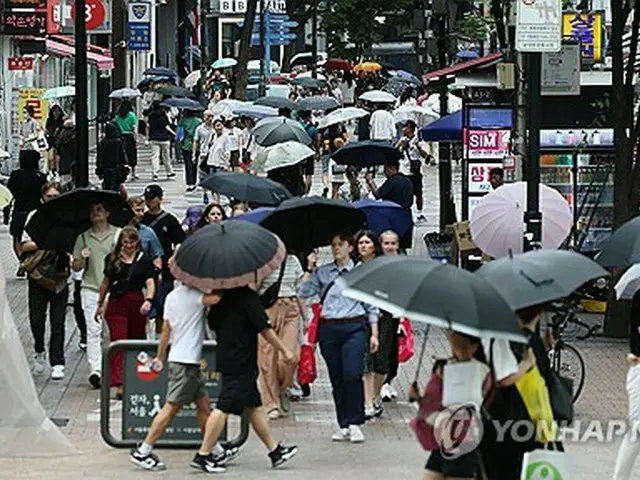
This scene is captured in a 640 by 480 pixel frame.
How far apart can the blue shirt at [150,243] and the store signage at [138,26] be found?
4165cm

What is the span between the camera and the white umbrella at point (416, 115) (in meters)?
36.8

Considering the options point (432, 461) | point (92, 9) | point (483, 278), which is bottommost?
point (432, 461)

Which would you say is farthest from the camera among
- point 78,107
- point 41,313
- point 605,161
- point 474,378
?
point 605,161

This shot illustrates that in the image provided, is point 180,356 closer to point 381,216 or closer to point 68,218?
point 68,218

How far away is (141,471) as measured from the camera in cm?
1243

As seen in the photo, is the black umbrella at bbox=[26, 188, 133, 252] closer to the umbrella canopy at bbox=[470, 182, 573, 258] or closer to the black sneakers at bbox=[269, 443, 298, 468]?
the umbrella canopy at bbox=[470, 182, 573, 258]

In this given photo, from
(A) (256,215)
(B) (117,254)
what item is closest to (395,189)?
(A) (256,215)

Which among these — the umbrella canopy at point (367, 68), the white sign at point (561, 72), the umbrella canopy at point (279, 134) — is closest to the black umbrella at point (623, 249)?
the white sign at point (561, 72)

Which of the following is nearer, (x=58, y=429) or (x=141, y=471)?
(x=141, y=471)

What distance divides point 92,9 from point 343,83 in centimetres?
3871

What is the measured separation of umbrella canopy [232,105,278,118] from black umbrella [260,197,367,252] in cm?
2057

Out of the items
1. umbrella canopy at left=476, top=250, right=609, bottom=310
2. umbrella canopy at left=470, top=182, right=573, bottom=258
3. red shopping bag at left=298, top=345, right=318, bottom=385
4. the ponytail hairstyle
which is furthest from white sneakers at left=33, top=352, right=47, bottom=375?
umbrella canopy at left=476, top=250, right=609, bottom=310

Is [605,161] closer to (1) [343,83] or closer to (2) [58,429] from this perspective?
(2) [58,429]

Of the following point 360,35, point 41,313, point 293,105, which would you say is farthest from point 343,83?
point 41,313
